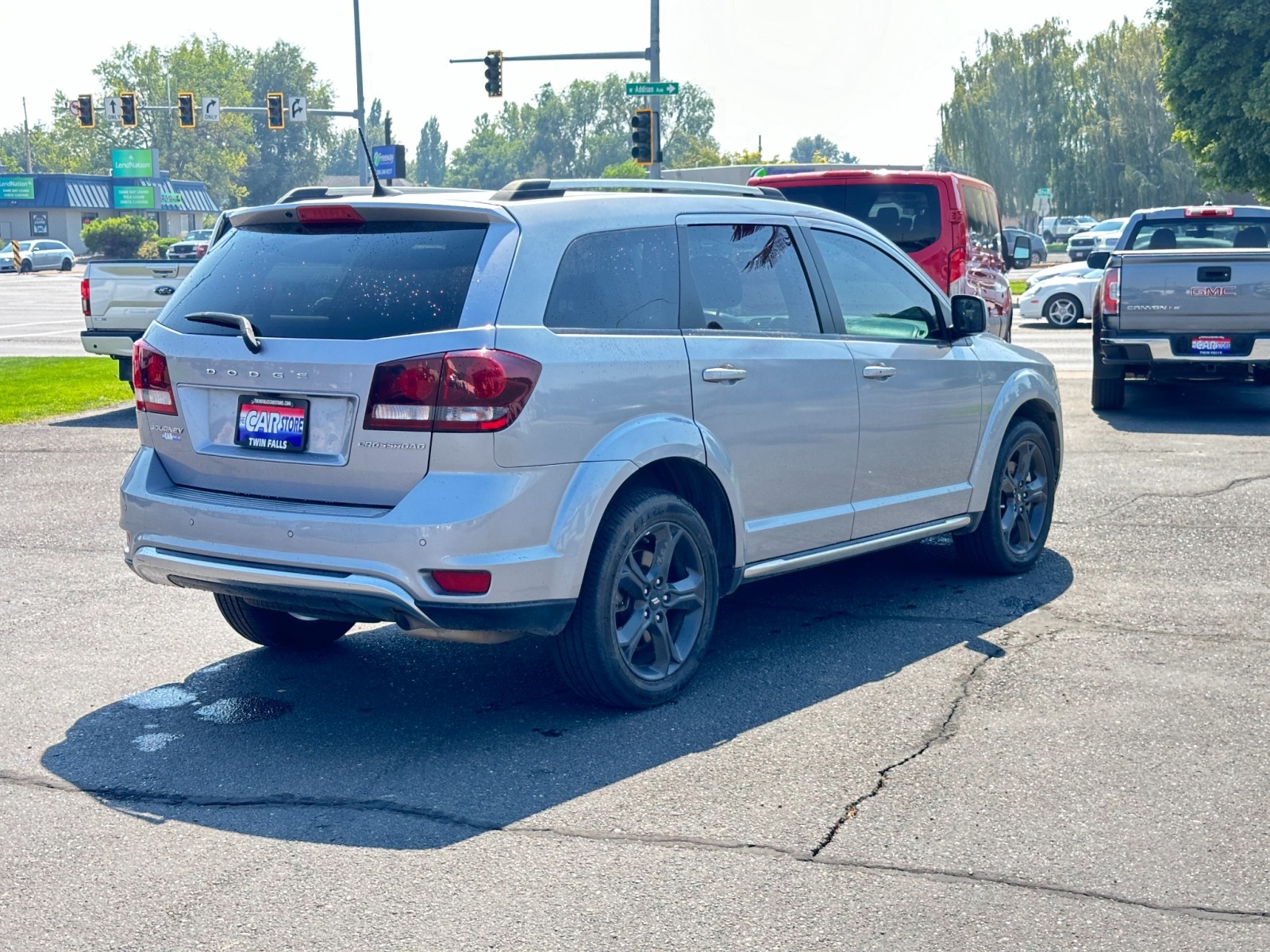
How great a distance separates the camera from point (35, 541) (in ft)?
28.1

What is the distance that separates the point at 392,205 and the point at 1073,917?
10.2 ft

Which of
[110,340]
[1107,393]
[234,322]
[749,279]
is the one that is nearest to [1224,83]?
[1107,393]

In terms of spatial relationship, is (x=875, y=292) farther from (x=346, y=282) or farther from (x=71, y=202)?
(x=71, y=202)

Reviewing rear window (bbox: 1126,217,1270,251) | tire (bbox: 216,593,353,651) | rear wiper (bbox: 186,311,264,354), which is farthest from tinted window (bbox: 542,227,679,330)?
rear window (bbox: 1126,217,1270,251)

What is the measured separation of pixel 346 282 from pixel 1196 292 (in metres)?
10.4

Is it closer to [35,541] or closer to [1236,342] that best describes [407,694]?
[35,541]

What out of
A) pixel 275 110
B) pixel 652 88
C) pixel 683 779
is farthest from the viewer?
pixel 275 110

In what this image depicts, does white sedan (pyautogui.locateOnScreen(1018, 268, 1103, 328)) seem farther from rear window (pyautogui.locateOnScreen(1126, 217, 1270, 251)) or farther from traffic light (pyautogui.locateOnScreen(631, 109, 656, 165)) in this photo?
rear window (pyautogui.locateOnScreen(1126, 217, 1270, 251))

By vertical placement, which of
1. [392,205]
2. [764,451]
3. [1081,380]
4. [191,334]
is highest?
[392,205]

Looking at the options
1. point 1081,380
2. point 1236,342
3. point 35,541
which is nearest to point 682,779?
point 35,541

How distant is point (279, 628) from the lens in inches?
245

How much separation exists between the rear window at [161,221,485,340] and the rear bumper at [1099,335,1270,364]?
1011 centimetres

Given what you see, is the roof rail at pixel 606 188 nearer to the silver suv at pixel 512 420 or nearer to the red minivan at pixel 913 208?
the silver suv at pixel 512 420

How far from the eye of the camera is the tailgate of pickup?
1348cm
